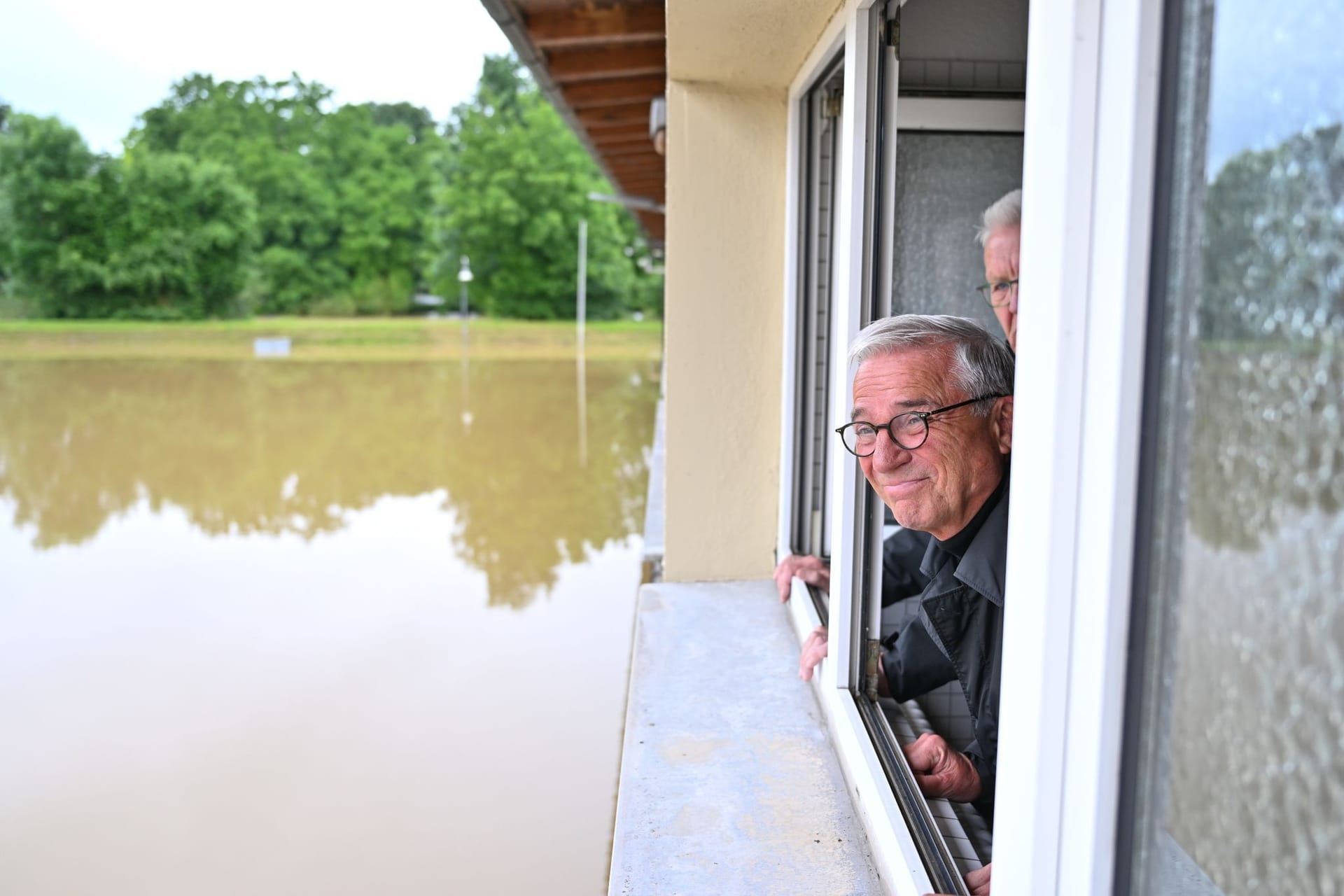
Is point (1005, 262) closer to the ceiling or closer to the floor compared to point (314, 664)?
closer to the ceiling

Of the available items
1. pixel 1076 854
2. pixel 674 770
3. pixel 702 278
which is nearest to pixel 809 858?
pixel 674 770

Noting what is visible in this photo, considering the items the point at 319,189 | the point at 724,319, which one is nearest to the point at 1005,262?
the point at 724,319

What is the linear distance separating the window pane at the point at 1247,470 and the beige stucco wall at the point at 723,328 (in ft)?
9.16

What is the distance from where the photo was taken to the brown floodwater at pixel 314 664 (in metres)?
3.96

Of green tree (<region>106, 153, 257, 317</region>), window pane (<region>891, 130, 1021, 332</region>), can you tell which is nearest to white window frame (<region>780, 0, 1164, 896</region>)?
window pane (<region>891, 130, 1021, 332</region>)

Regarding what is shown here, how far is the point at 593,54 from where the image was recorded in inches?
224

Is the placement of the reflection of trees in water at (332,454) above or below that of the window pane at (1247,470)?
below

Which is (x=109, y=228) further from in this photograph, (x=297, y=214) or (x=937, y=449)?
(x=937, y=449)

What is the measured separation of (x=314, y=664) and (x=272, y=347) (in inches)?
1014

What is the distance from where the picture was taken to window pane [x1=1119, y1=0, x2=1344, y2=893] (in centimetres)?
66

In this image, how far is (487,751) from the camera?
15.5 ft

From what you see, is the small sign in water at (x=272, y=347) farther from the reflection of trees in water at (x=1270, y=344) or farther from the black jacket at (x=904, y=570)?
the reflection of trees in water at (x=1270, y=344)

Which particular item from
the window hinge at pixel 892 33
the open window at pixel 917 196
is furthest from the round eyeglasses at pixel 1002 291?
the window hinge at pixel 892 33

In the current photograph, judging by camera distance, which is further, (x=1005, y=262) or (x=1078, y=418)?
(x=1005, y=262)
